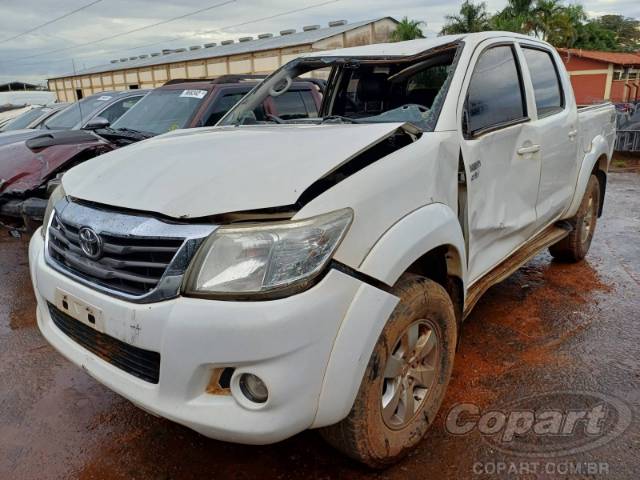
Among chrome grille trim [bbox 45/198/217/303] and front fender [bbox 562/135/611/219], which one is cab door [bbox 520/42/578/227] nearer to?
front fender [bbox 562/135/611/219]

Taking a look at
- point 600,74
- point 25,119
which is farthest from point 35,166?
point 600,74

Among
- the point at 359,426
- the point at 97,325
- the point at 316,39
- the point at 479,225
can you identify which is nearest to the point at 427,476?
the point at 359,426

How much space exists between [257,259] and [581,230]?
153 inches

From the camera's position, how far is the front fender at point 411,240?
6.21 ft

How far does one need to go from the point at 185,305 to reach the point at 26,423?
1.62 meters

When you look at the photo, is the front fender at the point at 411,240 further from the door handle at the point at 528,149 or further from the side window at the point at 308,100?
the side window at the point at 308,100

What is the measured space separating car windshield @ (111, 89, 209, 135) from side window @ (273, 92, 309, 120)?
1.25 meters

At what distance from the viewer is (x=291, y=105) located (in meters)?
5.06

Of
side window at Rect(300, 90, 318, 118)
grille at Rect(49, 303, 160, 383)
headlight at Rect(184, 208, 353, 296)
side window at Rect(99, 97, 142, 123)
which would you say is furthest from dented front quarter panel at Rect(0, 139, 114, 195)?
headlight at Rect(184, 208, 353, 296)

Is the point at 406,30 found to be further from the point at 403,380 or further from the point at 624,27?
the point at 624,27

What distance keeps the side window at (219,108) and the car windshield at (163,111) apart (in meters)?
0.17

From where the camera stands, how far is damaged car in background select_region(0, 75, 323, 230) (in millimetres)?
5035

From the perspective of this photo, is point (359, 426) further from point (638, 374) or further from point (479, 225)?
point (638, 374)

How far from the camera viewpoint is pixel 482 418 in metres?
2.61
